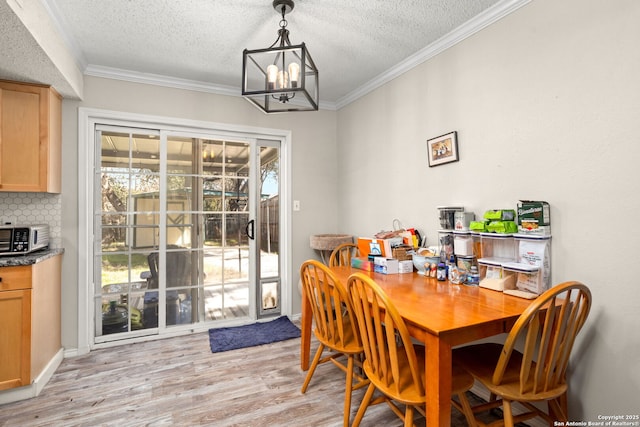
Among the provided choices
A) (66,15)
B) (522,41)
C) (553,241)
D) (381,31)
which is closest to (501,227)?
(553,241)

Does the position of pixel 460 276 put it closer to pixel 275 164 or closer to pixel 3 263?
pixel 275 164

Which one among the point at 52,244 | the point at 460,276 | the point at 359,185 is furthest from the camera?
the point at 359,185

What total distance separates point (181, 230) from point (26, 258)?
3.89 feet

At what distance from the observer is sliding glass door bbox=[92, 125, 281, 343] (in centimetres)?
294

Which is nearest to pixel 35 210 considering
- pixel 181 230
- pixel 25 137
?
pixel 25 137

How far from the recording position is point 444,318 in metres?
1.38

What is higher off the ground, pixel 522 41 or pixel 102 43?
pixel 102 43

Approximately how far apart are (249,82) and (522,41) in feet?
5.32

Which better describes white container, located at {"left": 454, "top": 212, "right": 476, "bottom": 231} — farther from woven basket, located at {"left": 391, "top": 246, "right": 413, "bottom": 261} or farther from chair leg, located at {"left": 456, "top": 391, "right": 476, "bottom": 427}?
chair leg, located at {"left": 456, "top": 391, "right": 476, "bottom": 427}

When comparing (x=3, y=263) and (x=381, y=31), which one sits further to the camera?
(x=381, y=31)

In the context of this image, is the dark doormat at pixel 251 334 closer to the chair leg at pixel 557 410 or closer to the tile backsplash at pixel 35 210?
the tile backsplash at pixel 35 210

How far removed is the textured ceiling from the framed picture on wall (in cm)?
73

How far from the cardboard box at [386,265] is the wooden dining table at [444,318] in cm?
31

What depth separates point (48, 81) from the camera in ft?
7.66
